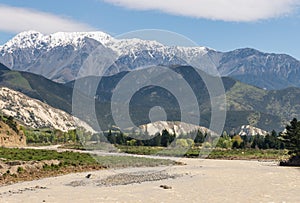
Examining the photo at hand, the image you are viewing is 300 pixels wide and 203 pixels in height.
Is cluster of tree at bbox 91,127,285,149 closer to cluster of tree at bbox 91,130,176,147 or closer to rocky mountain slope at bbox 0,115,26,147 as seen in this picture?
cluster of tree at bbox 91,130,176,147

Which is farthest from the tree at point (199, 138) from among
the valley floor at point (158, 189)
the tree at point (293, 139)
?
the valley floor at point (158, 189)

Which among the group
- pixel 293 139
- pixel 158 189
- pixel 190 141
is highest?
pixel 293 139

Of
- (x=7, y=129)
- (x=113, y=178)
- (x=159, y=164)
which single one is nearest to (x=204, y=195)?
(x=113, y=178)

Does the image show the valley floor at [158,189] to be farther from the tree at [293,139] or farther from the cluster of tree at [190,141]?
the cluster of tree at [190,141]

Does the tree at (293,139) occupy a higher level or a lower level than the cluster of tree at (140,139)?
higher

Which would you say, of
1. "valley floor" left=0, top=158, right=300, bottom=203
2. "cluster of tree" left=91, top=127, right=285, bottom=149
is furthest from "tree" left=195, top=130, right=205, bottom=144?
"valley floor" left=0, top=158, right=300, bottom=203

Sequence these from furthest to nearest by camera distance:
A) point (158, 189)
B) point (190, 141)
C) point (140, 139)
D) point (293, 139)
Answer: point (140, 139), point (190, 141), point (293, 139), point (158, 189)

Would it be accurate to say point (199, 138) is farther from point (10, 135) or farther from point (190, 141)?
point (10, 135)

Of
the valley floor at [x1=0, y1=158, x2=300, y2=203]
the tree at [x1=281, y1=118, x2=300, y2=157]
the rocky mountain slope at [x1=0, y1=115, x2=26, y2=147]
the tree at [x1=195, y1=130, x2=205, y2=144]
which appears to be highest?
the tree at [x1=281, y1=118, x2=300, y2=157]

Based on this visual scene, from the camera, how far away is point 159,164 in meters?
85.1

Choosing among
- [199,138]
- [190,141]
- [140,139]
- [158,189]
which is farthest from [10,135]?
[158,189]

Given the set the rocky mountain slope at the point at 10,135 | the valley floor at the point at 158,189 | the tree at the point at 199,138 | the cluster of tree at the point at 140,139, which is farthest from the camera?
the tree at the point at 199,138

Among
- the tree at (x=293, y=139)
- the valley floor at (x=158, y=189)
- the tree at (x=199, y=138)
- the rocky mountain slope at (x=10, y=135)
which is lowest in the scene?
the rocky mountain slope at (x=10, y=135)

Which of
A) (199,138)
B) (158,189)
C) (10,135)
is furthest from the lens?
(199,138)
